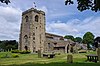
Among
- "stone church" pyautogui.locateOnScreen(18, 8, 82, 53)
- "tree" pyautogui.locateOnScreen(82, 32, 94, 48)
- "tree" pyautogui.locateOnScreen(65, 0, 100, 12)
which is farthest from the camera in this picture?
"tree" pyautogui.locateOnScreen(82, 32, 94, 48)

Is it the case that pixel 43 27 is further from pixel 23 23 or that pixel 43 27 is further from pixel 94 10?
pixel 94 10

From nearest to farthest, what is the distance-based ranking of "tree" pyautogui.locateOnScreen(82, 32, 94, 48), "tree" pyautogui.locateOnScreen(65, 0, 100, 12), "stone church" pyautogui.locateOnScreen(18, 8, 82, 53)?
"tree" pyautogui.locateOnScreen(65, 0, 100, 12)
"stone church" pyautogui.locateOnScreen(18, 8, 82, 53)
"tree" pyautogui.locateOnScreen(82, 32, 94, 48)

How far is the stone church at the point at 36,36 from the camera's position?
288 ft

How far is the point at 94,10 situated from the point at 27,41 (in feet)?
228

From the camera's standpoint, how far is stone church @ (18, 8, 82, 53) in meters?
87.8

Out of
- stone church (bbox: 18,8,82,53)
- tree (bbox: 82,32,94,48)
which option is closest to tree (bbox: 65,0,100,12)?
stone church (bbox: 18,8,82,53)

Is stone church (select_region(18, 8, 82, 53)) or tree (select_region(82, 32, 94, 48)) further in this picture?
tree (select_region(82, 32, 94, 48))

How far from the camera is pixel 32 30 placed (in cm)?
8806

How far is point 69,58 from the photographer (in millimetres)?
27766

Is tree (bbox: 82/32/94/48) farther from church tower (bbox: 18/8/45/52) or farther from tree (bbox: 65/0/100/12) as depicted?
tree (bbox: 65/0/100/12)

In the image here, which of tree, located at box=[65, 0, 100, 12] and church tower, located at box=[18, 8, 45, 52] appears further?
church tower, located at box=[18, 8, 45, 52]

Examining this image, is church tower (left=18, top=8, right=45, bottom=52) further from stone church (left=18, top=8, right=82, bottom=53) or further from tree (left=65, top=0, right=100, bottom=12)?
tree (left=65, top=0, right=100, bottom=12)

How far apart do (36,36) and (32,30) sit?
10.3 ft

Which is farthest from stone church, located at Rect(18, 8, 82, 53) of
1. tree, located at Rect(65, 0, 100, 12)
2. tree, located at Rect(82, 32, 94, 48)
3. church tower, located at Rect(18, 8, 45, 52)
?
tree, located at Rect(65, 0, 100, 12)
